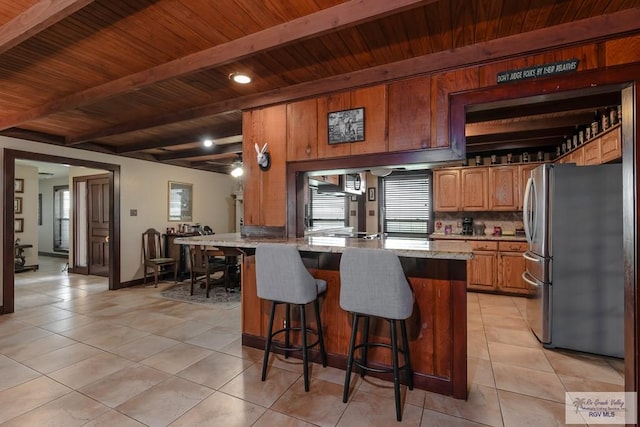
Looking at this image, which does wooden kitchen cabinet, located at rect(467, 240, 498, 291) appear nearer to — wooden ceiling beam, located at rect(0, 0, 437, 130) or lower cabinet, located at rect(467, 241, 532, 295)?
lower cabinet, located at rect(467, 241, 532, 295)

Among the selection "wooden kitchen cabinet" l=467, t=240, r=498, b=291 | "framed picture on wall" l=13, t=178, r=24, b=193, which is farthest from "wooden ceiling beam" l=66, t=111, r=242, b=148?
"wooden kitchen cabinet" l=467, t=240, r=498, b=291

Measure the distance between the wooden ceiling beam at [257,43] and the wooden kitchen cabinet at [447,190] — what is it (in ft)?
13.9

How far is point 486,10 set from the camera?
1.81 meters

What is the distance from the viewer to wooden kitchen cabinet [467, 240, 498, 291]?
487 cm

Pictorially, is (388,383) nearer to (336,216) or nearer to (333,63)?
(333,63)

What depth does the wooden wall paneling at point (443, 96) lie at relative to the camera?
226cm

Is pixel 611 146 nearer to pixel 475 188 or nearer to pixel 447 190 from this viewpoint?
pixel 475 188

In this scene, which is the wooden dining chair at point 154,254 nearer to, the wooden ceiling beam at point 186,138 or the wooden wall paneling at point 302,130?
the wooden ceiling beam at point 186,138

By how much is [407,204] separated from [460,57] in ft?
13.2

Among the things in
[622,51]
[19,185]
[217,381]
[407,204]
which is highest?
[622,51]

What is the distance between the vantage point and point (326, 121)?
2.77 metres

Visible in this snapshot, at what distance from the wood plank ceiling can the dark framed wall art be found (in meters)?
0.23

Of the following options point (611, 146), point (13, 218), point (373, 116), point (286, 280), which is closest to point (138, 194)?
point (13, 218)

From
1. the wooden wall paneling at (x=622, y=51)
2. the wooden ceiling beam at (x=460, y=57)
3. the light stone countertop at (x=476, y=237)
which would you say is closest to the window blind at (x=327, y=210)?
the light stone countertop at (x=476, y=237)
